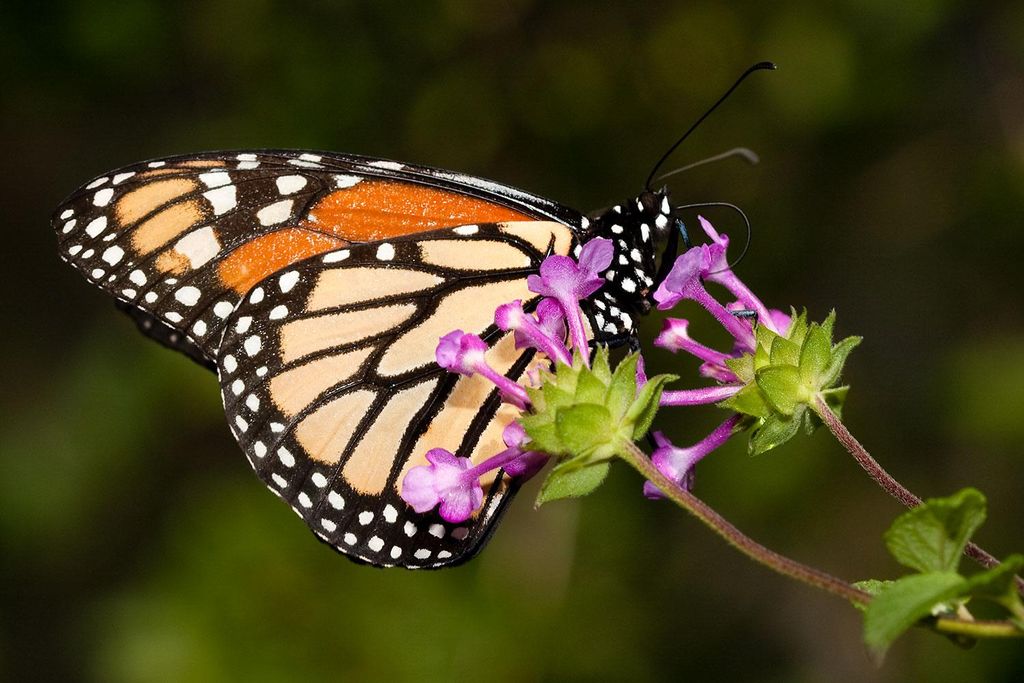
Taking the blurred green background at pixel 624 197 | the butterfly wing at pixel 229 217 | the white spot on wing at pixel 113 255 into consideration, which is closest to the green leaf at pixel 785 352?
the butterfly wing at pixel 229 217

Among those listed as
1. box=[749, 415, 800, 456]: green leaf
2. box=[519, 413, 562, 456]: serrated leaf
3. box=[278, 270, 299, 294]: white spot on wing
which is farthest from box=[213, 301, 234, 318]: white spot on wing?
box=[749, 415, 800, 456]: green leaf

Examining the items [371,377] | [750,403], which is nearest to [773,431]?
[750,403]

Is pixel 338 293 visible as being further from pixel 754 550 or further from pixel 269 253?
pixel 754 550

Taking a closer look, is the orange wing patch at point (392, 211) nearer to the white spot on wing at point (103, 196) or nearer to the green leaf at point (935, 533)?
the white spot on wing at point (103, 196)

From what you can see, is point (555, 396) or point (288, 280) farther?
point (288, 280)

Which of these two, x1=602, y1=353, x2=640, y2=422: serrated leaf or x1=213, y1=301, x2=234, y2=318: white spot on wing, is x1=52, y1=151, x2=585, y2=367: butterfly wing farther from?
x1=602, y1=353, x2=640, y2=422: serrated leaf

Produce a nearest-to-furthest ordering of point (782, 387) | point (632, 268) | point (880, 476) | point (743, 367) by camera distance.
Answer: point (880, 476) < point (782, 387) < point (743, 367) < point (632, 268)
